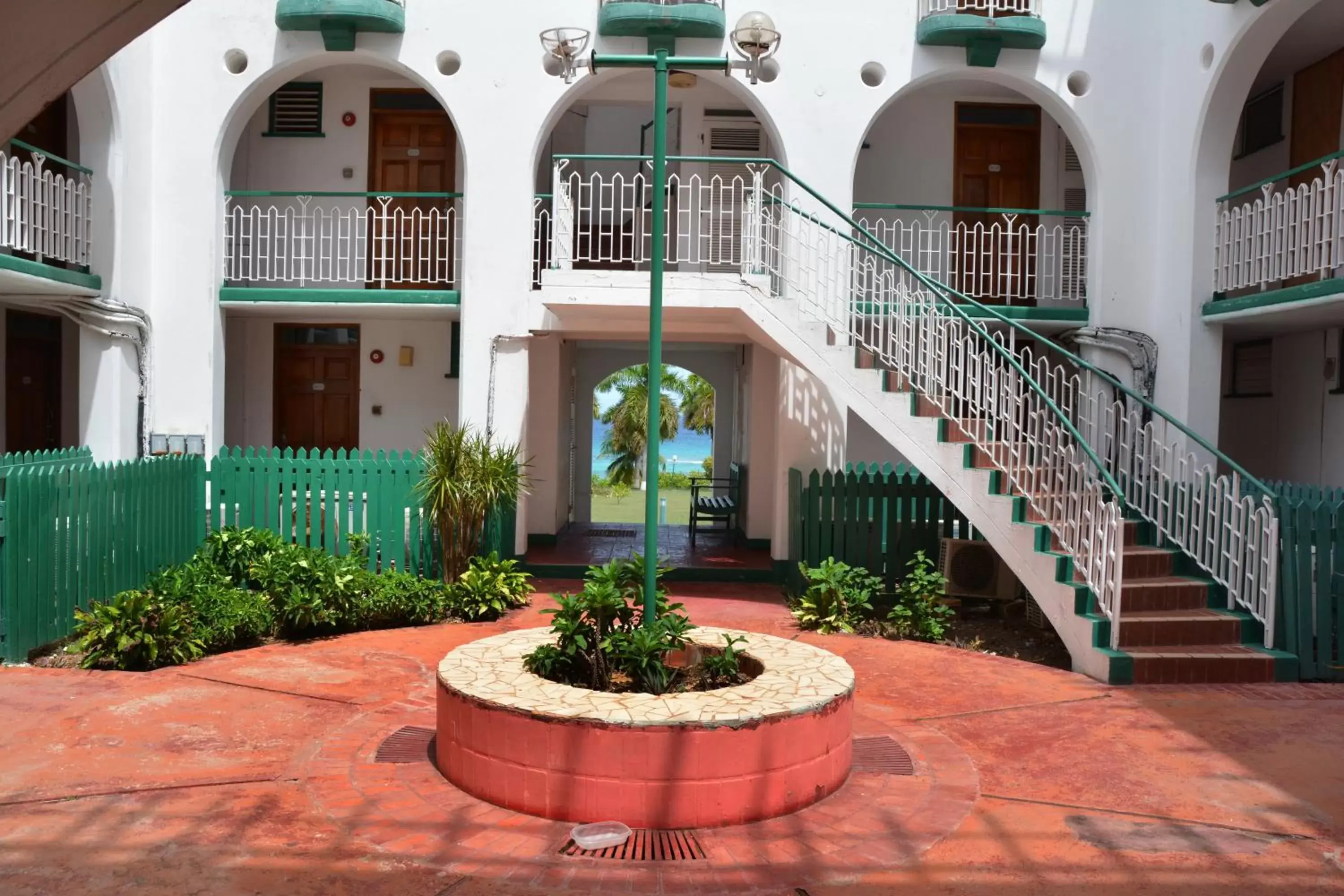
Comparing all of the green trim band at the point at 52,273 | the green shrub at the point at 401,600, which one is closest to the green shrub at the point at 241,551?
the green shrub at the point at 401,600

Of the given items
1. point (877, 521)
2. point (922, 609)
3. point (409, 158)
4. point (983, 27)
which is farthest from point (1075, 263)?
point (409, 158)

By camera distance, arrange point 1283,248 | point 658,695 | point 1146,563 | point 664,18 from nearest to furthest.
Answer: point 658,695 < point 1146,563 < point 1283,248 < point 664,18

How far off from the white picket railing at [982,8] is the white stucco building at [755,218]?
5cm

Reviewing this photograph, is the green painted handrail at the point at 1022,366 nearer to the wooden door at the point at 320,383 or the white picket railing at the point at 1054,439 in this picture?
the white picket railing at the point at 1054,439

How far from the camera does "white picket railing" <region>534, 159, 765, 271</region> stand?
1077 cm

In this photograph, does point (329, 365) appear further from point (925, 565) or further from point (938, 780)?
point (938, 780)

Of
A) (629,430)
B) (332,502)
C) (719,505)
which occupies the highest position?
(629,430)

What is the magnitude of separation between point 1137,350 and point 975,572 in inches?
141

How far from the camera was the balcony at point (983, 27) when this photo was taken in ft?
36.5

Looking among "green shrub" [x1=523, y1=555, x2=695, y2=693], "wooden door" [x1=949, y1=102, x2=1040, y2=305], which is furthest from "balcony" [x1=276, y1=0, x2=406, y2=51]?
"green shrub" [x1=523, y1=555, x2=695, y2=693]

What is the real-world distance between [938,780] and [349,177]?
36.8 ft

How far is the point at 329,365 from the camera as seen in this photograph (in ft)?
46.5

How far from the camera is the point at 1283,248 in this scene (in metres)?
10.3

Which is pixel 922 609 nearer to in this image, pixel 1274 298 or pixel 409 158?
pixel 1274 298
